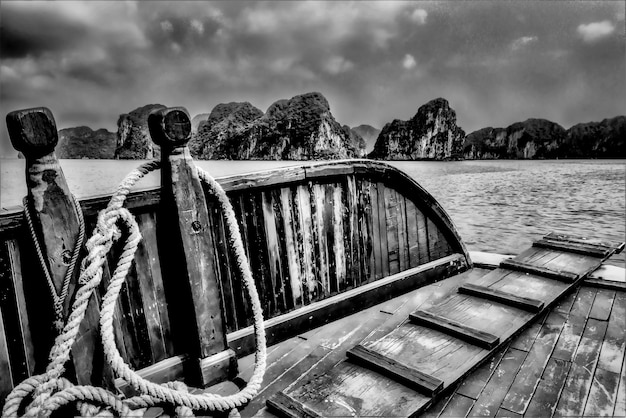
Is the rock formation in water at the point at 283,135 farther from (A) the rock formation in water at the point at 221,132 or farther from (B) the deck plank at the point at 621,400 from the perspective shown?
(B) the deck plank at the point at 621,400

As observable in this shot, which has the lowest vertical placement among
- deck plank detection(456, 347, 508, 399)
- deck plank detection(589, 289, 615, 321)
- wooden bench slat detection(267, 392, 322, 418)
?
deck plank detection(456, 347, 508, 399)

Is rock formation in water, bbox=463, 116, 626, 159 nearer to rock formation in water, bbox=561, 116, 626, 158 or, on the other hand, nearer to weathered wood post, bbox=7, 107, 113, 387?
rock formation in water, bbox=561, 116, 626, 158

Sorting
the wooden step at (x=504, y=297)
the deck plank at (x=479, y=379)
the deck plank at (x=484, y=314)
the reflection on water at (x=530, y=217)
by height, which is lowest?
the reflection on water at (x=530, y=217)

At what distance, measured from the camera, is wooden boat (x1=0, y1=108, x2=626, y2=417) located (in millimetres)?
1939

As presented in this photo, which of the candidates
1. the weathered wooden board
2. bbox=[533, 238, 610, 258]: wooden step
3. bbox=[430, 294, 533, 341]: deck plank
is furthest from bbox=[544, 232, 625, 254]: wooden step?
the weathered wooden board

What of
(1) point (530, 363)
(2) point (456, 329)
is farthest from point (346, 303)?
(1) point (530, 363)

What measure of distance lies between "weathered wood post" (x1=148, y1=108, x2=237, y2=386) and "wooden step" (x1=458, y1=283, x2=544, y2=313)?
222 centimetres

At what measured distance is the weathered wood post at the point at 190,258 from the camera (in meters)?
2.20

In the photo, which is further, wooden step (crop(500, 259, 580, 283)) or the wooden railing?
wooden step (crop(500, 259, 580, 283))

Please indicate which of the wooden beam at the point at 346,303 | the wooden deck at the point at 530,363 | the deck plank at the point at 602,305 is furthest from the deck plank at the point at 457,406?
the deck plank at the point at 602,305

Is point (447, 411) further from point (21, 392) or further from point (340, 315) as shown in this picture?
point (21, 392)

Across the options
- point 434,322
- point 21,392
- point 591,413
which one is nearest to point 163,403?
point 21,392

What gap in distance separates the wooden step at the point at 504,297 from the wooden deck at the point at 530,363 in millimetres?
153

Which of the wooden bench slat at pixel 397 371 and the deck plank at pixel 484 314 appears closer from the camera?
the wooden bench slat at pixel 397 371
